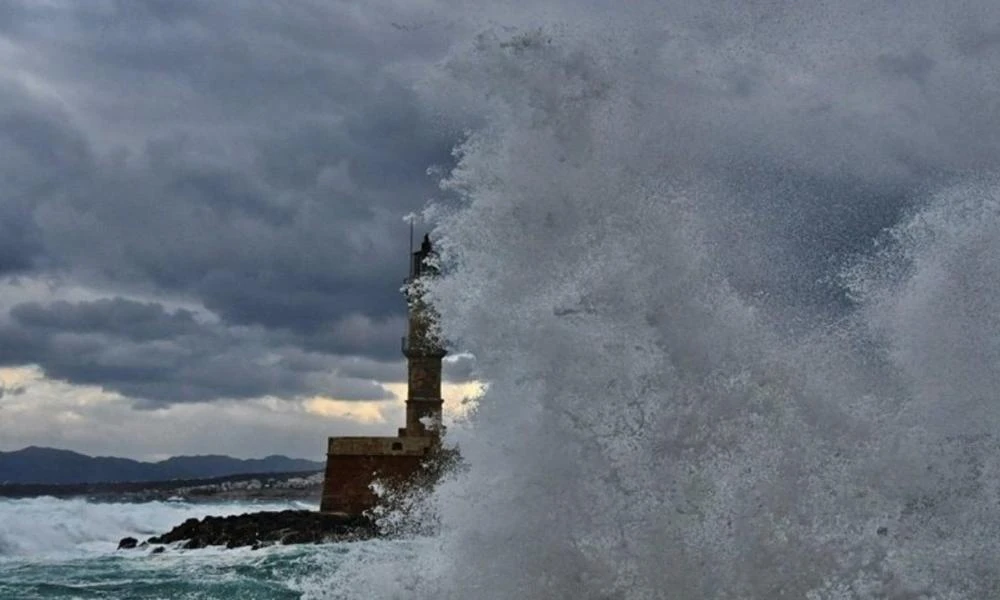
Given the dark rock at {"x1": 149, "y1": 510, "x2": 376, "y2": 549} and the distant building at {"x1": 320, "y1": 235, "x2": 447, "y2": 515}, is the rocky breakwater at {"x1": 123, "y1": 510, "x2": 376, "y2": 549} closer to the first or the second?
the dark rock at {"x1": 149, "y1": 510, "x2": 376, "y2": 549}

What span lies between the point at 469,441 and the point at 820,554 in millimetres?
2220

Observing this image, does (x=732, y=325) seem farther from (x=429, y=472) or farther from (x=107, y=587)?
(x=429, y=472)

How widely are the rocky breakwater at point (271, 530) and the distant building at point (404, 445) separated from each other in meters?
0.80

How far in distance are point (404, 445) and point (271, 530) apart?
4.19 metres

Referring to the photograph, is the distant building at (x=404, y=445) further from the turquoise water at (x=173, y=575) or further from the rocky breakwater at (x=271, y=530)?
the turquoise water at (x=173, y=575)

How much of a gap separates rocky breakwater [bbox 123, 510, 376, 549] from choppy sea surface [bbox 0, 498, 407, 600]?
0.99m

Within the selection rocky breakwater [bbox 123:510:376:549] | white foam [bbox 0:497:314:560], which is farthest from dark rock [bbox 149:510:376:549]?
white foam [bbox 0:497:314:560]

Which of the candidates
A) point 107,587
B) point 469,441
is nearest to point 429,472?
point 107,587

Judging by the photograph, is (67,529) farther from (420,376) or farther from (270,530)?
(420,376)

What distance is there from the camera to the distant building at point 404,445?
84.7 feet

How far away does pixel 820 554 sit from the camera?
18.6ft

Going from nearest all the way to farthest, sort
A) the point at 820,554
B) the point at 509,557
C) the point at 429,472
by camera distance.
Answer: the point at 820,554 < the point at 509,557 < the point at 429,472

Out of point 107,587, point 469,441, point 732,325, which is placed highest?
point 732,325

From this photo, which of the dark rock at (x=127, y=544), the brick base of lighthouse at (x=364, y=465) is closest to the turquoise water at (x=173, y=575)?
the dark rock at (x=127, y=544)
